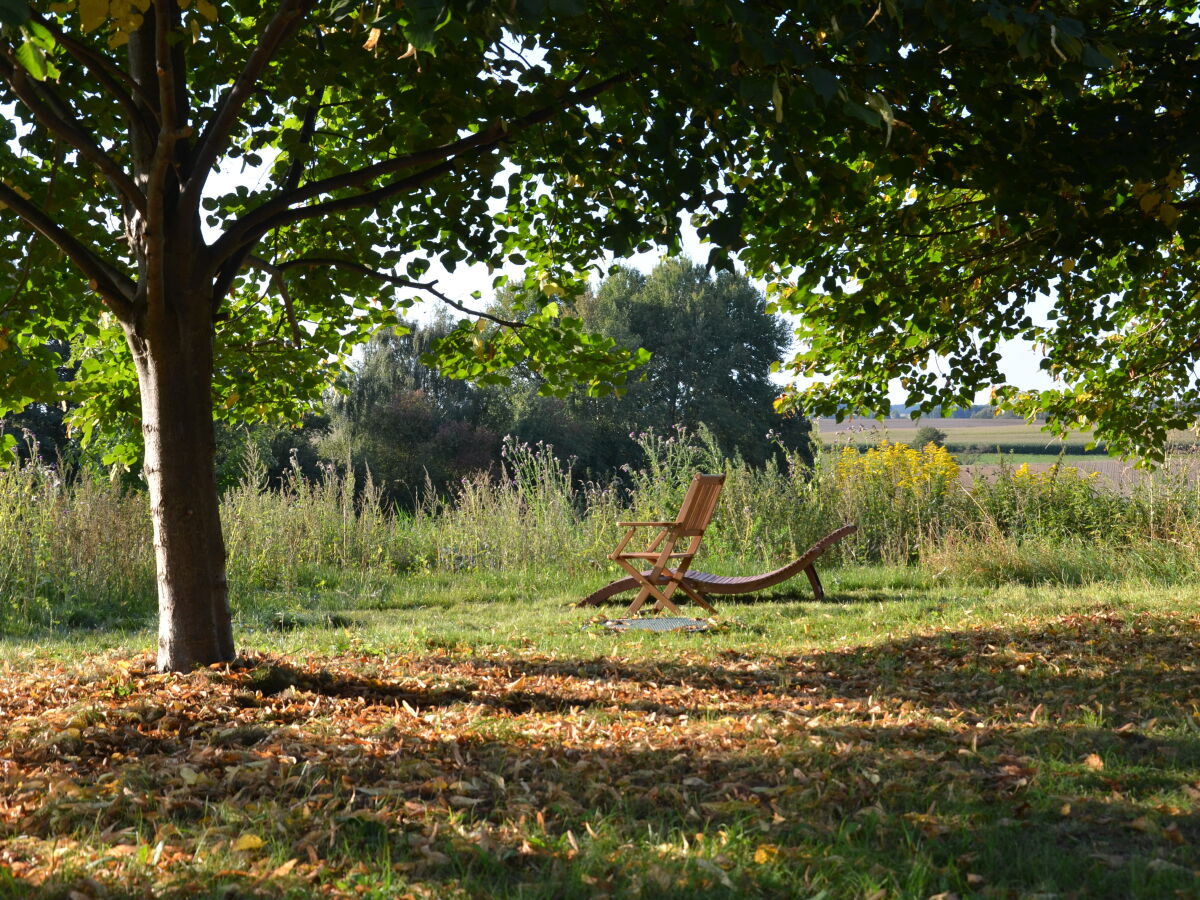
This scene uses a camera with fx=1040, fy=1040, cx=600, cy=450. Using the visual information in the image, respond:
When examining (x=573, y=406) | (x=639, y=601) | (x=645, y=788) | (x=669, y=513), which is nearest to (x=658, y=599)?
(x=639, y=601)

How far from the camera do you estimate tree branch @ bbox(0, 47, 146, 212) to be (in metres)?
4.30

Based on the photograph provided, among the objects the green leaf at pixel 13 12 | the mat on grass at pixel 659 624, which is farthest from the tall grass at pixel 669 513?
the green leaf at pixel 13 12

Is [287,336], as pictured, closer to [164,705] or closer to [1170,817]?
[164,705]

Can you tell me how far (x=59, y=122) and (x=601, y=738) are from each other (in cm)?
353

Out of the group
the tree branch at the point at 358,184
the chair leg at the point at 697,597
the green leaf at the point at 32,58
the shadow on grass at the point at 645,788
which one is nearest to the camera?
the green leaf at the point at 32,58

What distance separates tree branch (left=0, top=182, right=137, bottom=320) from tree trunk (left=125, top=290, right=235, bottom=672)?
13 cm

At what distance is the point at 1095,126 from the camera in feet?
15.3

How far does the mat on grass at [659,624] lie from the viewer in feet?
24.3

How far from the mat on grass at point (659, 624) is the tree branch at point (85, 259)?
3972 mm

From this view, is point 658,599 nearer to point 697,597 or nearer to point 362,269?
point 697,597

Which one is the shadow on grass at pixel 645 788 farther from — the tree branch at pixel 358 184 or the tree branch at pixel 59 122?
the tree branch at pixel 59 122

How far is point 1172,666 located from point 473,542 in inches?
299

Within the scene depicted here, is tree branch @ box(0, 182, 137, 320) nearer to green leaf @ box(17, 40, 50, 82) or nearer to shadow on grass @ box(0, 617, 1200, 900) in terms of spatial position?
shadow on grass @ box(0, 617, 1200, 900)

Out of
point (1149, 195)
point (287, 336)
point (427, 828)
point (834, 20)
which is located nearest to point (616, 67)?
point (834, 20)
